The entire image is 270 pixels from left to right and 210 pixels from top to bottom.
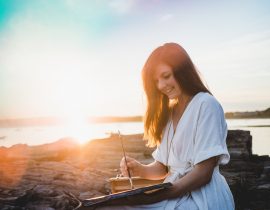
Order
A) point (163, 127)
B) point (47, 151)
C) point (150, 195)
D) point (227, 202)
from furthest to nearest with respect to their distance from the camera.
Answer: point (47, 151) → point (163, 127) → point (227, 202) → point (150, 195)

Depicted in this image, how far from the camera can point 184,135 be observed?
328 cm

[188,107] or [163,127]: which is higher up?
[188,107]

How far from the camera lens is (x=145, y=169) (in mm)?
4070

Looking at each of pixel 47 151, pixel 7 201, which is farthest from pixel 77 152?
pixel 7 201

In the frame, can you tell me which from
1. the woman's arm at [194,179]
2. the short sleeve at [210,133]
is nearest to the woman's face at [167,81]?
the short sleeve at [210,133]

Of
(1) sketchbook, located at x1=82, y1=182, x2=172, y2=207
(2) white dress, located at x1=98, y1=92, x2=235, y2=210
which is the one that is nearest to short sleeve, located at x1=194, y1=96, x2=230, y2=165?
(2) white dress, located at x1=98, y1=92, x2=235, y2=210

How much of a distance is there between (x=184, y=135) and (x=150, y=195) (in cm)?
70

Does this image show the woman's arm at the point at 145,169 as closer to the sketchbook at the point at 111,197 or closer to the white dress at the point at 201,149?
the white dress at the point at 201,149

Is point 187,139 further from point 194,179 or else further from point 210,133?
point 194,179

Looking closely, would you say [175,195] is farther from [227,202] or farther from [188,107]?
[188,107]

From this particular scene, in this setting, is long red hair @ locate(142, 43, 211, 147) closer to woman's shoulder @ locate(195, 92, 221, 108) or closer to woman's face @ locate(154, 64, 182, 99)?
woman's face @ locate(154, 64, 182, 99)

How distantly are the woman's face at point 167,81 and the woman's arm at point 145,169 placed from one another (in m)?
0.93

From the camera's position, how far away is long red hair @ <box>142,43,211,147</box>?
3.45 m

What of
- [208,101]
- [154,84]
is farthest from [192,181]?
[154,84]
